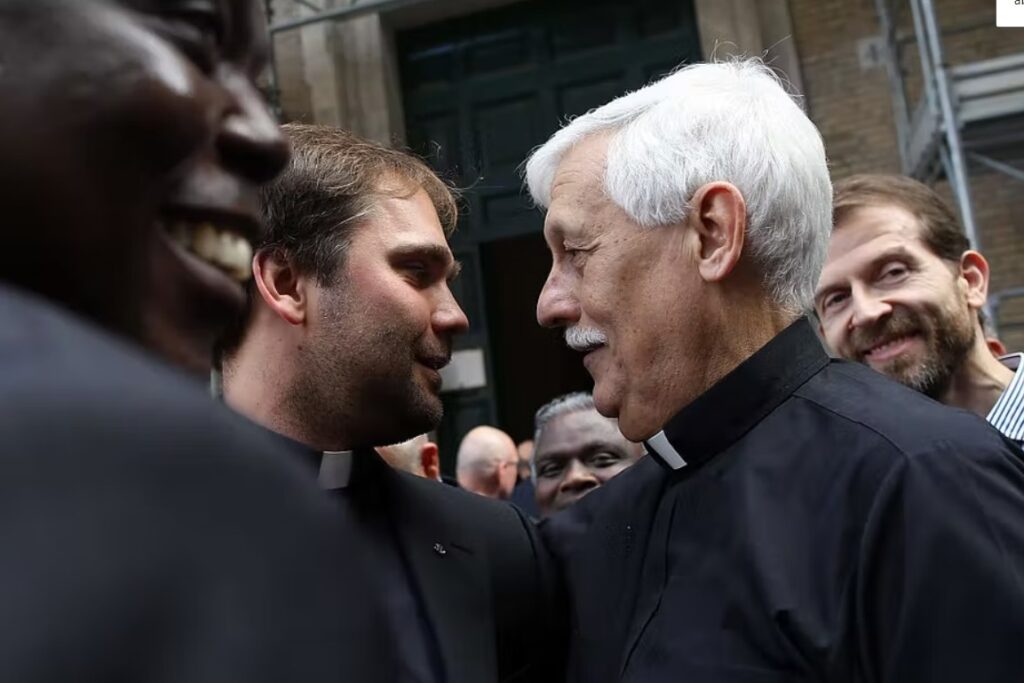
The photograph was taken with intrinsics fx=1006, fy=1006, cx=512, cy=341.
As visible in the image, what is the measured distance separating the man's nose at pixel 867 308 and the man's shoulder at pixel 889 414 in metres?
1.13

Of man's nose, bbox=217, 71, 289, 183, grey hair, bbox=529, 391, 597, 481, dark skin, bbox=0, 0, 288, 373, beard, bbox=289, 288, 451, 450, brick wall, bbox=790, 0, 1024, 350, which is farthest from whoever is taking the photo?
brick wall, bbox=790, 0, 1024, 350

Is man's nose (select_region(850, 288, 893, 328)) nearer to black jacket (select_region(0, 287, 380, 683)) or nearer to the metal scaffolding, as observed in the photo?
black jacket (select_region(0, 287, 380, 683))

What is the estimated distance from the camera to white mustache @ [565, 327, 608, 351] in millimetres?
1892

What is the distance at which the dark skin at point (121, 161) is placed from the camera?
54 cm

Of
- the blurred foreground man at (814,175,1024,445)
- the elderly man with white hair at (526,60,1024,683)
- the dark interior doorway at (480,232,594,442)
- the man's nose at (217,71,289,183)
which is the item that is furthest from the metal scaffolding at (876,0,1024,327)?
the man's nose at (217,71,289,183)

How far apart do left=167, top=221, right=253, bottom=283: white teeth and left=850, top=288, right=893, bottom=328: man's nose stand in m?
2.45

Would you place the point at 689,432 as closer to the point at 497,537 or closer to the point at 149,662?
the point at 497,537

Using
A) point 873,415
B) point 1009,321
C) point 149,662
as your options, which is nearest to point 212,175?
point 149,662

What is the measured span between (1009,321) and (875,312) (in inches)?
200

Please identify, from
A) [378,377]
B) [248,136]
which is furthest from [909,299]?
[248,136]

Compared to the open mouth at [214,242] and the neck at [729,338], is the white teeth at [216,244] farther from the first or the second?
the neck at [729,338]

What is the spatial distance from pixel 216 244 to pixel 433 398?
1479mm

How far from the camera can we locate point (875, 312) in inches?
111

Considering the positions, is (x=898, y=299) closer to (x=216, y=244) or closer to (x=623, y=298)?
(x=623, y=298)
